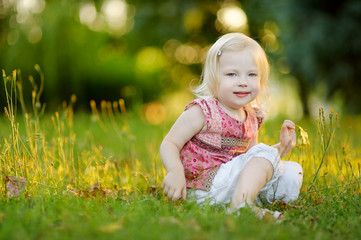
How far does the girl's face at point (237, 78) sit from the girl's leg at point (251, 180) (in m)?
0.42

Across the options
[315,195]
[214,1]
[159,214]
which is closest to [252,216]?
[159,214]

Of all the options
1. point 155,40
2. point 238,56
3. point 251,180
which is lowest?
point 251,180

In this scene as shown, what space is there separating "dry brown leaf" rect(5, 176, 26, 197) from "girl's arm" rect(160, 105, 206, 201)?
2.64 feet

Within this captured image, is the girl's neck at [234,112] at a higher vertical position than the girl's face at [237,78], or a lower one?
lower

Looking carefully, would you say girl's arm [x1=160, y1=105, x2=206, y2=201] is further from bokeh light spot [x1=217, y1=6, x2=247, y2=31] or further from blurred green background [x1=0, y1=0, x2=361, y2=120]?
bokeh light spot [x1=217, y1=6, x2=247, y2=31]

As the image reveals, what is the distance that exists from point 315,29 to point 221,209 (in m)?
8.00

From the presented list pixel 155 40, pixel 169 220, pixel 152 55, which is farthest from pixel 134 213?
pixel 152 55

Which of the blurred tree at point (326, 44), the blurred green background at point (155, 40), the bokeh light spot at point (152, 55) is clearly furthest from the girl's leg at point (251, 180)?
the bokeh light spot at point (152, 55)

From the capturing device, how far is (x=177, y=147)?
7.96ft

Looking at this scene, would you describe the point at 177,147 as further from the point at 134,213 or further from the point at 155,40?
the point at 155,40

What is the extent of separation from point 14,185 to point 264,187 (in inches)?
56.3

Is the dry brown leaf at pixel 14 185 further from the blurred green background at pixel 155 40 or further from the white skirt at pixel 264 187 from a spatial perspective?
the blurred green background at pixel 155 40

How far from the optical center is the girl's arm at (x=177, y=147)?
2301 mm

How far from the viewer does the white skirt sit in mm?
2357
